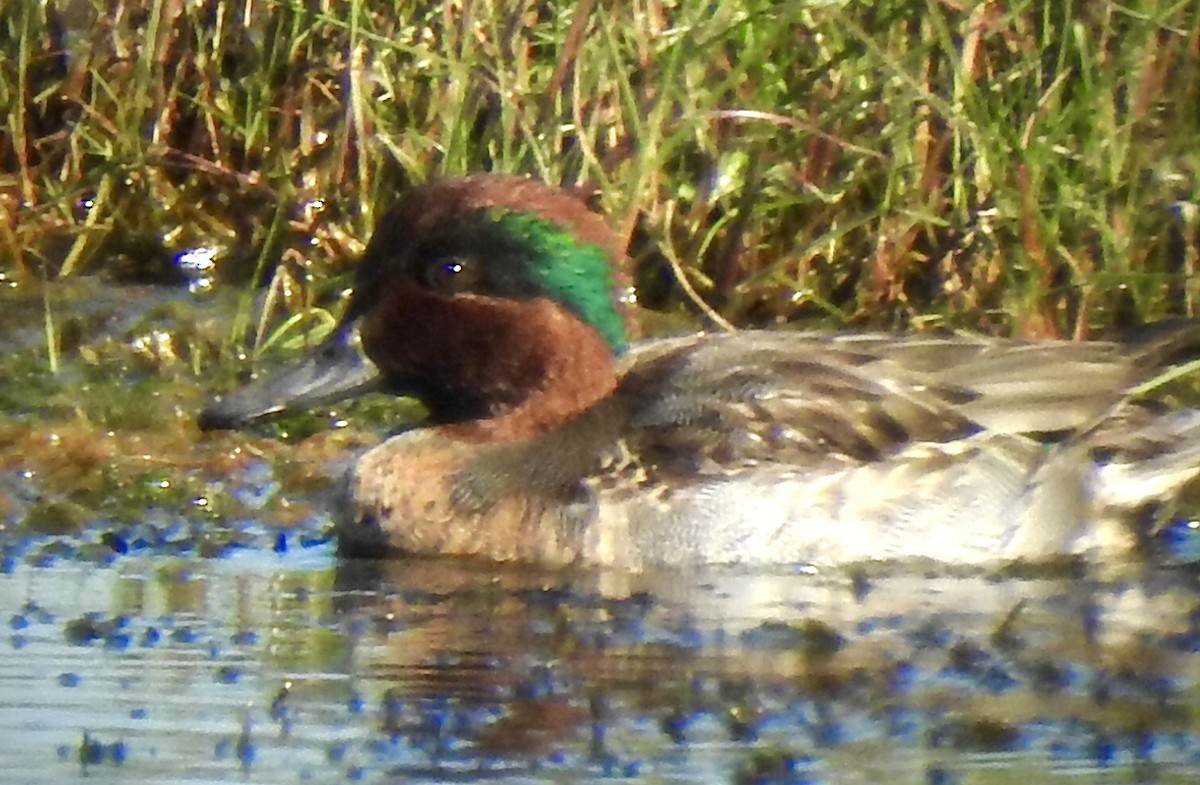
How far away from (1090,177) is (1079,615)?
2.05m

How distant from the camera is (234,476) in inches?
250

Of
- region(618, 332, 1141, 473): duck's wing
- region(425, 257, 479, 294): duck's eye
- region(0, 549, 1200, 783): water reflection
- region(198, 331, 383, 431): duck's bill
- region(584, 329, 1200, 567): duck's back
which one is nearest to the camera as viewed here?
region(0, 549, 1200, 783): water reflection

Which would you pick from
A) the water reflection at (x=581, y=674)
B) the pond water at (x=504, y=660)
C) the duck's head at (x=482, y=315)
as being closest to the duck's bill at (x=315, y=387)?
the duck's head at (x=482, y=315)

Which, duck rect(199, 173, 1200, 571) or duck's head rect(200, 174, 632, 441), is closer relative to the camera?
duck rect(199, 173, 1200, 571)

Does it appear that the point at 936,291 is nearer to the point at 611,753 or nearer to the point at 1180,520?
the point at 1180,520

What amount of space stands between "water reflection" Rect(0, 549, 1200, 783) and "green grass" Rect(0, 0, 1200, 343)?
4.95 feet

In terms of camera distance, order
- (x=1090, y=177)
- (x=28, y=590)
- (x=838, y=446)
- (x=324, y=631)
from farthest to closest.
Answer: (x=1090, y=177) → (x=838, y=446) → (x=28, y=590) → (x=324, y=631)

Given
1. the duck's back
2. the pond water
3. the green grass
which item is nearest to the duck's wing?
the duck's back

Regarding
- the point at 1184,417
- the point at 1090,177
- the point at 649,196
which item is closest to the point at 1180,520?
the point at 1184,417

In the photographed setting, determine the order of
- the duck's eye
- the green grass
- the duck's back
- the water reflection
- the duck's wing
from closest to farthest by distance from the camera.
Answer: the water reflection
the duck's back
the duck's wing
the duck's eye
the green grass

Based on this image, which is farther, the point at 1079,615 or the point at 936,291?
the point at 936,291

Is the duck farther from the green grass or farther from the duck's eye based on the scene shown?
the green grass

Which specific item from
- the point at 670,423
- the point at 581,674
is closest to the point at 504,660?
the point at 581,674

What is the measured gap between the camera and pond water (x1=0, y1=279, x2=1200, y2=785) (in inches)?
158
